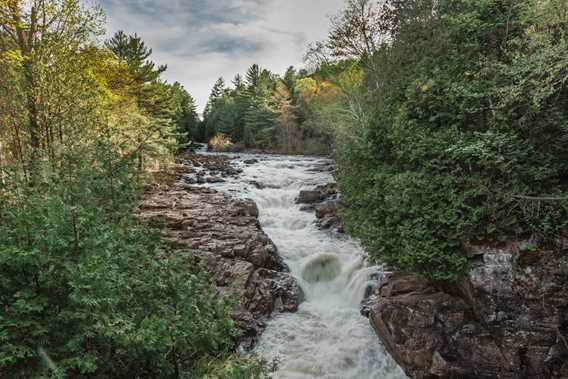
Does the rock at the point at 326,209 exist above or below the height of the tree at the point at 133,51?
below

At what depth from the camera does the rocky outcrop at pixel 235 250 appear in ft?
24.0

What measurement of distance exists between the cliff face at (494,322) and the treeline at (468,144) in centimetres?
31

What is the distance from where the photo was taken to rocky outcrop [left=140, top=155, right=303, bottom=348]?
732 cm

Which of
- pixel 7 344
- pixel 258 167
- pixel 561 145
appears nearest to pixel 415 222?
pixel 561 145

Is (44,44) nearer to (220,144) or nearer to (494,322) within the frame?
(494,322)

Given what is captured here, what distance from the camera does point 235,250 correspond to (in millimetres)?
9008

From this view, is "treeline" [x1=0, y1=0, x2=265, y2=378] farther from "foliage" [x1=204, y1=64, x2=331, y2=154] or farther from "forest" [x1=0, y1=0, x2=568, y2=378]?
"foliage" [x1=204, y1=64, x2=331, y2=154]

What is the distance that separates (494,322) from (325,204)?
340 inches

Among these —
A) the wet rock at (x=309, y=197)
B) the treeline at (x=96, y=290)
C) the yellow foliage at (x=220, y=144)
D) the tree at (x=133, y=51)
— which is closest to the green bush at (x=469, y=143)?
the treeline at (x=96, y=290)

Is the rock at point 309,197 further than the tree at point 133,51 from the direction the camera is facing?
No

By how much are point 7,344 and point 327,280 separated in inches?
288

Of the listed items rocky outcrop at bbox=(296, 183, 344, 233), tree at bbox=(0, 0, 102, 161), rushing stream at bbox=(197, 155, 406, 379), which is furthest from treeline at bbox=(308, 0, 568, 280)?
tree at bbox=(0, 0, 102, 161)

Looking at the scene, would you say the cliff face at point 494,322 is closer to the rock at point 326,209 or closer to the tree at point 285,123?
the rock at point 326,209

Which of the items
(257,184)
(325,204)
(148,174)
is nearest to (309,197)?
(325,204)
